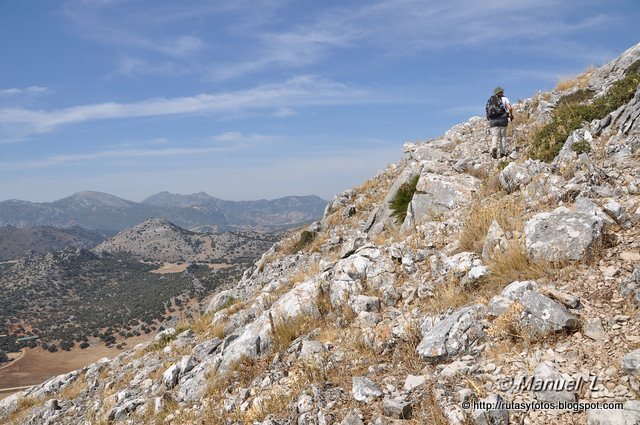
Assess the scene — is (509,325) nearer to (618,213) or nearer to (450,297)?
(450,297)

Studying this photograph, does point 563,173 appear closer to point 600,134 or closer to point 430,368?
point 600,134

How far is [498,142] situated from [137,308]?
117m

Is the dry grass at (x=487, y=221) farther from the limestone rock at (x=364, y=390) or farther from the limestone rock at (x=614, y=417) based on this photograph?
the limestone rock at (x=614, y=417)

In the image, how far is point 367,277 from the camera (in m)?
9.04

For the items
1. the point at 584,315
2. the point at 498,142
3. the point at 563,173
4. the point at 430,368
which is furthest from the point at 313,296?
the point at 498,142

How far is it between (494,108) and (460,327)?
12.8 meters

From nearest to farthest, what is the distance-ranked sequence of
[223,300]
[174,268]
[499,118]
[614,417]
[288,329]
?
[614,417] → [288,329] → [499,118] → [223,300] → [174,268]

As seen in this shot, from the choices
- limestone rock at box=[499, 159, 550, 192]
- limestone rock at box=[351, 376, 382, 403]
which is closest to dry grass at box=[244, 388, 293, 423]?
limestone rock at box=[351, 376, 382, 403]

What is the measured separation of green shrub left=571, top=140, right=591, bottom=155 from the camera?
1024cm

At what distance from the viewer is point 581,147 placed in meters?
10.4

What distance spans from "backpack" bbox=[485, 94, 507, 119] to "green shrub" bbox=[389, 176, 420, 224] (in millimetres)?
4069

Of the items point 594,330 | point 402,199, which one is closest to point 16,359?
point 402,199

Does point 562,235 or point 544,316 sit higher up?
point 562,235

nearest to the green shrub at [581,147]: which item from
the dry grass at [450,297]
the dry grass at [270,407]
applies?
the dry grass at [450,297]
